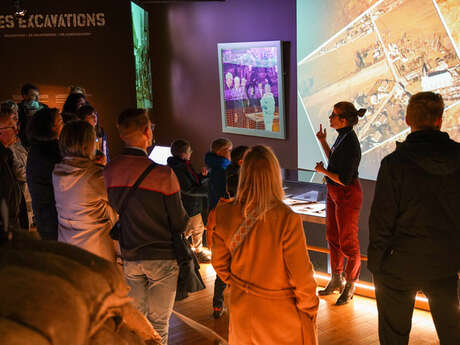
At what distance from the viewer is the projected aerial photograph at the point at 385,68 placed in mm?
4662

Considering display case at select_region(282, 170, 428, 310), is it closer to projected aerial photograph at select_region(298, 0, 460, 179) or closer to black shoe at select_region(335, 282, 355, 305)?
black shoe at select_region(335, 282, 355, 305)

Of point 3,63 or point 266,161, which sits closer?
point 266,161

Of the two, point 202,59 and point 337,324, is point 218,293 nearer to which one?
point 337,324

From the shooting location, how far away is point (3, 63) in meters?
7.64

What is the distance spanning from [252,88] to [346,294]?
12.3ft

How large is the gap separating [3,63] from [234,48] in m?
3.53

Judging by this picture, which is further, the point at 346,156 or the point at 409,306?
the point at 346,156

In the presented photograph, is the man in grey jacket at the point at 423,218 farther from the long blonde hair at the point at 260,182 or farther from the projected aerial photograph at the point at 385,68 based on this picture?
the projected aerial photograph at the point at 385,68

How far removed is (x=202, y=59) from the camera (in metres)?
8.21

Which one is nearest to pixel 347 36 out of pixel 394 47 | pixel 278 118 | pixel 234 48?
pixel 394 47

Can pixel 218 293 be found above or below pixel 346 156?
below

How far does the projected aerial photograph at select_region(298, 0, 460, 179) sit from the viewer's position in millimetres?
4662

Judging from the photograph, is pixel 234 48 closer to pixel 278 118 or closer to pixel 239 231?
pixel 278 118

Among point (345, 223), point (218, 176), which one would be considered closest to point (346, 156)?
point (345, 223)
